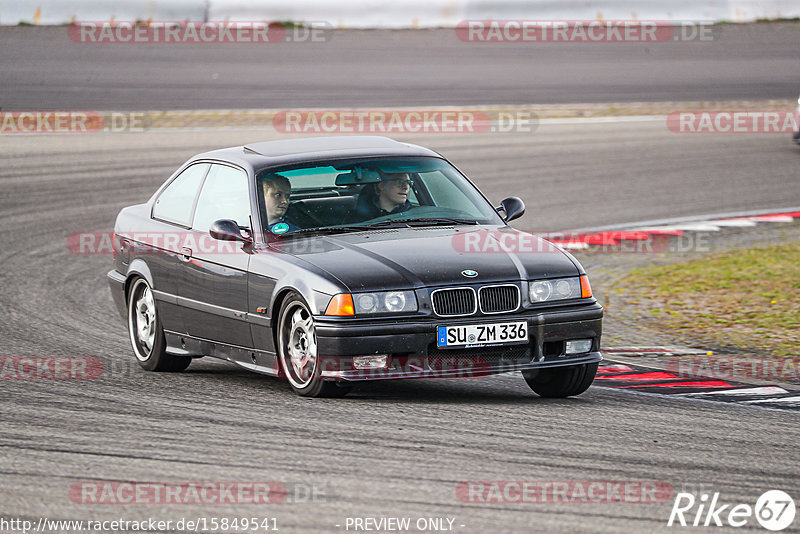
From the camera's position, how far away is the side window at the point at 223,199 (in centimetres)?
824

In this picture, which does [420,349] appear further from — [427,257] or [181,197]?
[181,197]

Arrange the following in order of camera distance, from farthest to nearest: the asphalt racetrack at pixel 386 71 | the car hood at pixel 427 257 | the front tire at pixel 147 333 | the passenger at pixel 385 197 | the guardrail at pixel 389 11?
1. the guardrail at pixel 389 11
2. the asphalt racetrack at pixel 386 71
3. the front tire at pixel 147 333
4. the passenger at pixel 385 197
5. the car hood at pixel 427 257

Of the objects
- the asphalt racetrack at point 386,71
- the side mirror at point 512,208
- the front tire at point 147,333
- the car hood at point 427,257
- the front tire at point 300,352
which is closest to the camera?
the car hood at point 427,257

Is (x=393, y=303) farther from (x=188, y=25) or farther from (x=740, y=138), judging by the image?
(x=188, y=25)

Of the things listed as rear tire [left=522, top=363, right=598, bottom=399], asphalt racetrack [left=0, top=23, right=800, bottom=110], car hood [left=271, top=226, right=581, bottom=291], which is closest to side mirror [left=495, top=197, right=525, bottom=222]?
car hood [left=271, top=226, right=581, bottom=291]

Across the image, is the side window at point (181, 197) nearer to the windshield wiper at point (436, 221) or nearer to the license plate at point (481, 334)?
the windshield wiper at point (436, 221)

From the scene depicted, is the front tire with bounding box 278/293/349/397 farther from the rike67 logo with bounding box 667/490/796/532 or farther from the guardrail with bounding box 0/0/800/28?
the guardrail with bounding box 0/0/800/28

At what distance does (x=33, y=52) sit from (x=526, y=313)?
21.4 metres

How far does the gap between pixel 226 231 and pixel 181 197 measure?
45.3 inches

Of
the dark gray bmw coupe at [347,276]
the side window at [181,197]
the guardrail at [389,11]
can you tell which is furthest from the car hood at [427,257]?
the guardrail at [389,11]

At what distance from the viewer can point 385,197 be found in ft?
27.1

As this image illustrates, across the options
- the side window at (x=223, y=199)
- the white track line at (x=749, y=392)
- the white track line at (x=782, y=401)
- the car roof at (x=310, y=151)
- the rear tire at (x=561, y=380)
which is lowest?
the white track line at (x=749, y=392)

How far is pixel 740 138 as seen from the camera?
2298 cm

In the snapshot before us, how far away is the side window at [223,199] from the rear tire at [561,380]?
77.7 inches
